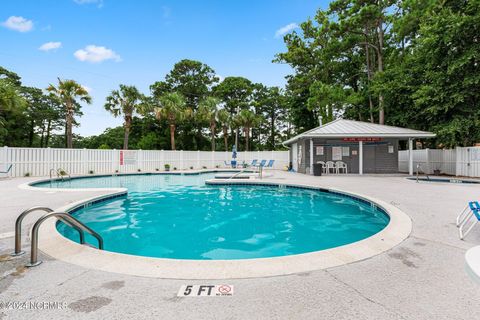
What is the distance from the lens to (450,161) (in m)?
14.6

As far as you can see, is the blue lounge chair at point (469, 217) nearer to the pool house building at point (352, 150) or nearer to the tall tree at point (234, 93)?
the pool house building at point (352, 150)

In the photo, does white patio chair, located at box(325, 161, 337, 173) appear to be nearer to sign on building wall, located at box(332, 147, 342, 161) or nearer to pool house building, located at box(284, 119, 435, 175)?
pool house building, located at box(284, 119, 435, 175)

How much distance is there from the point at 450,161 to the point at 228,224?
16048 mm

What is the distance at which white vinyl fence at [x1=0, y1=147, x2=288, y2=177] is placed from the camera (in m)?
13.3

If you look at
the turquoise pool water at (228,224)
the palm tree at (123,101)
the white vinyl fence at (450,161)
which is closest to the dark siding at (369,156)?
the white vinyl fence at (450,161)

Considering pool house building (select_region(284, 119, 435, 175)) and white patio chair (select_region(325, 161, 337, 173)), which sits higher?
pool house building (select_region(284, 119, 435, 175))

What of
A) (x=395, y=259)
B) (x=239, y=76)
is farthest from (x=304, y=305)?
(x=239, y=76)

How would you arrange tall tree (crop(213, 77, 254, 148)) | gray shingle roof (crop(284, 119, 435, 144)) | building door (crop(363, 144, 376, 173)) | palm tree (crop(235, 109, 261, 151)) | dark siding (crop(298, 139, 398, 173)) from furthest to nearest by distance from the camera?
1. tall tree (crop(213, 77, 254, 148))
2. palm tree (crop(235, 109, 261, 151))
3. building door (crop(363, 144, 376, 173))
4. dark siding (crop(298, 139, 398, 173))
5. gray shingle roof (crop(284, 119, 435, 144))

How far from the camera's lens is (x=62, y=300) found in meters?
2.02

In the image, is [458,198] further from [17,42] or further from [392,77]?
[17,42]

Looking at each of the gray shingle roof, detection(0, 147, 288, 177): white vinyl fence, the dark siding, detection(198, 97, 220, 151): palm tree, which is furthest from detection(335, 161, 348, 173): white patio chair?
detection(198, 97, 220, 151): palm tree

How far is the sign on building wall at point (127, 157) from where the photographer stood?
1773cm

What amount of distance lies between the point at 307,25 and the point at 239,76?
1234 centimetres

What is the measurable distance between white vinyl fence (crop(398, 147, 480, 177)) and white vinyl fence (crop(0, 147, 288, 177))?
34.3 ft
